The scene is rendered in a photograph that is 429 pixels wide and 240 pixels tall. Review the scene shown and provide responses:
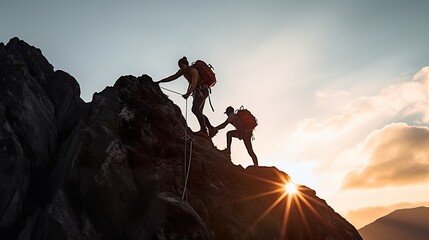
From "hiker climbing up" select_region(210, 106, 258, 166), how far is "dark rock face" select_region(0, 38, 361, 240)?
1977mm

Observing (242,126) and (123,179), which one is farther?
(242,126)

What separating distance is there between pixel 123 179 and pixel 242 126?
10365 millimetres

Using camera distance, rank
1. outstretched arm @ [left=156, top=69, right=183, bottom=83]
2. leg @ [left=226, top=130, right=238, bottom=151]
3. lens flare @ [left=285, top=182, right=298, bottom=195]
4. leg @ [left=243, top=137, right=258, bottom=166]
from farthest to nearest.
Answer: leg @ [left=226, top=130, right=238, bottom=151]
leg @ [left=243, top=137, right=258, bottom=166]
outstretched arm @ [left=156, top=69, right=183, bottom=83]
lens flare @ [left=285, top=182, right=298, bottom=195]

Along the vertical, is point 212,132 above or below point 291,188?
above

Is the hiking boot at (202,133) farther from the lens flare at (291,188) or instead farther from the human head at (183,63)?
the lens flare at (291,188)

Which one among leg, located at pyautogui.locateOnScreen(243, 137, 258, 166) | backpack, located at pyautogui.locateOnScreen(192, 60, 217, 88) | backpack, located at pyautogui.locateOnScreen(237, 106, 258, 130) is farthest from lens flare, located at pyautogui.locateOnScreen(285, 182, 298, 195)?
backpack, located at pyautogui.locateOnScreen(192, 60, 217, 88)

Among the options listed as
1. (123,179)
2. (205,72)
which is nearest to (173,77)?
(205,72)

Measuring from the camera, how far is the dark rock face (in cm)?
1402

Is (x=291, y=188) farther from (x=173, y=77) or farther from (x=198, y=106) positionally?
(x=173, y=77)

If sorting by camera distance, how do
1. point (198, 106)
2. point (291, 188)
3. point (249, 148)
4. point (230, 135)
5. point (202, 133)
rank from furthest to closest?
point (230, 135)
point (249, 148)
point (202, 133)
point (198, 106)
point (291, 188)

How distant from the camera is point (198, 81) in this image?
2189 cm

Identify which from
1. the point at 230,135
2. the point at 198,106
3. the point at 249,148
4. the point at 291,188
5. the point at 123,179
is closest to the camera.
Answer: the point at 123,179

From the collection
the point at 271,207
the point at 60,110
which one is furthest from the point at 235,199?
the point at 60,110

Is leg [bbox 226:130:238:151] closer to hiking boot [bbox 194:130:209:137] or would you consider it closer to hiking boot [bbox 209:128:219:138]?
hiking boot [bbox 209:128:219:138]
